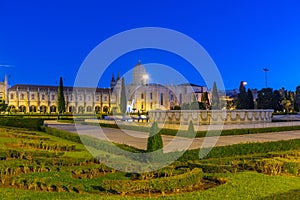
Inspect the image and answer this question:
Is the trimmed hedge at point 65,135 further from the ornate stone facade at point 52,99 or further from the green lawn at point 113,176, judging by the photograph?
the ornate stone facade at point 52,99

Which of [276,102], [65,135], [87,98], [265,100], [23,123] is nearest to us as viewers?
[65,135]

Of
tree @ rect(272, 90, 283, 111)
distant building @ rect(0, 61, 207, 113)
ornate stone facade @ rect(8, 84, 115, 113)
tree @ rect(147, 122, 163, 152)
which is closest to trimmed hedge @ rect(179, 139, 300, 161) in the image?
tree @ rect(147, 122, 163, 152)

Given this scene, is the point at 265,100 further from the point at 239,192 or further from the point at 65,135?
the point at 239,192

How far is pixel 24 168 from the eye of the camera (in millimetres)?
7090

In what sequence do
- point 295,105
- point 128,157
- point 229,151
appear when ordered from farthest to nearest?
point 295,105, point 229,151, point 128,157

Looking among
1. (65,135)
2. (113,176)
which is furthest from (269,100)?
(113,176)

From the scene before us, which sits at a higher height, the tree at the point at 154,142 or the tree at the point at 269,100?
the tree at the point at 269,100

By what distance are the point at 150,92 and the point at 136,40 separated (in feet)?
202

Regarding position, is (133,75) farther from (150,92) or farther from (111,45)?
(111,45)

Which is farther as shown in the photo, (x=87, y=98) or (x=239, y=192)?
(x=87, y=98)

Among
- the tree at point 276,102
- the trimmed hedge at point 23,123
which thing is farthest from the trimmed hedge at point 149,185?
the tree at point 276,102

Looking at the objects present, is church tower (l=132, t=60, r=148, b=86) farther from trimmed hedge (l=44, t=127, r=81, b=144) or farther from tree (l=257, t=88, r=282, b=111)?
trimmed hedge (l=44, t=127, r=81, b=144)

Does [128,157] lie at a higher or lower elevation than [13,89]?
lower

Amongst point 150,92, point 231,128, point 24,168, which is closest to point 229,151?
point 24,168
